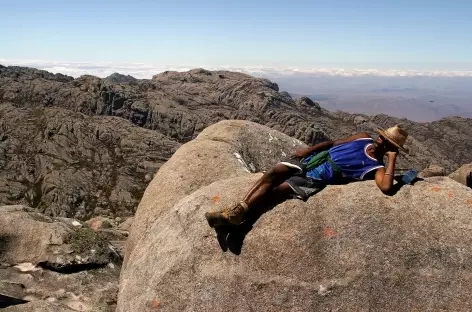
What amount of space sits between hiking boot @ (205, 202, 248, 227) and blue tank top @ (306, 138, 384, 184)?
2552 millimetres

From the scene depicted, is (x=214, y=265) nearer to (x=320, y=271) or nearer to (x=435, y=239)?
(x=320, y=271)

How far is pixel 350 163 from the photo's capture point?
13.8 metres

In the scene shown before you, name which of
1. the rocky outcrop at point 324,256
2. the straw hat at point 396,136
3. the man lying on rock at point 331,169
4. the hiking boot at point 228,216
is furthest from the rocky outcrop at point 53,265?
the straw hat at point 396,136

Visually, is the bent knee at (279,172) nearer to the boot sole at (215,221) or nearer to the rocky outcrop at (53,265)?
the boot sole at (215,221)

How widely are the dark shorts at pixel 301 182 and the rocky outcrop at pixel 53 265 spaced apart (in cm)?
915

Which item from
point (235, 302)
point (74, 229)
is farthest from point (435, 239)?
point (74, 229)

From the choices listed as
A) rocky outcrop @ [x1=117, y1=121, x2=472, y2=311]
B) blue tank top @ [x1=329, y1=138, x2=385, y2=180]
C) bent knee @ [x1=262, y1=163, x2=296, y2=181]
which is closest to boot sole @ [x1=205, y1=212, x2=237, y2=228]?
rocky outcrop @ [x1=117, y1=121, x2=472, y2=311]

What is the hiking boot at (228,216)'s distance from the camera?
12953mm

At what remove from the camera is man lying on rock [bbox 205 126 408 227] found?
44.0 ft

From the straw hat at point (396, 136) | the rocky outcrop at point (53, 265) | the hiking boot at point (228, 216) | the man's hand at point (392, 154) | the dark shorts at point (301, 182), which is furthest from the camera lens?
the rocky outcrop at point (53, 265)

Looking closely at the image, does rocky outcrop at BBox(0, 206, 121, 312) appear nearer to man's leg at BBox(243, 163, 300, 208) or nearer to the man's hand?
man's leg at BBox(243, 163, 300, 208)

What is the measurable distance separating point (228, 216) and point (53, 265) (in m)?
10.4

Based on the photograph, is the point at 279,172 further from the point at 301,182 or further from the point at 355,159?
the point at 355,159

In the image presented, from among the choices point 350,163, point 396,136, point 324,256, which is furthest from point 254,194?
point 396,136
